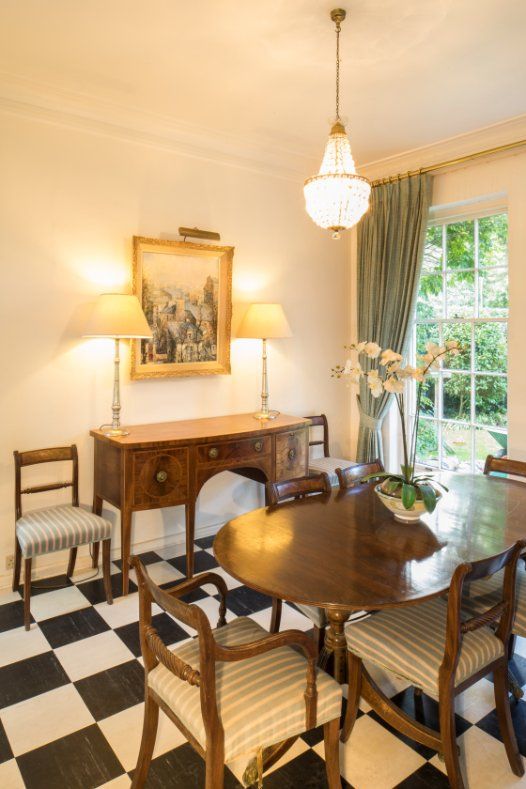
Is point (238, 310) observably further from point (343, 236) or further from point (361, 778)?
point (361, 778)

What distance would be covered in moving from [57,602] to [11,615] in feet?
0.79

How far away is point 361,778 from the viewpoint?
188 centimetres

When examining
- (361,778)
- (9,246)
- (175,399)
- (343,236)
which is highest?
(343,236)

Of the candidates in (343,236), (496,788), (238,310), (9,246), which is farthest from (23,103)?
(496,788)

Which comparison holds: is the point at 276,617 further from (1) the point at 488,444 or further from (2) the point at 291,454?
(1) the point at 488,444

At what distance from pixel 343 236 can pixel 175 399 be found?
2.13 meters

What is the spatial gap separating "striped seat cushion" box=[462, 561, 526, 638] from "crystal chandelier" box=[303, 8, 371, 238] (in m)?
1.74

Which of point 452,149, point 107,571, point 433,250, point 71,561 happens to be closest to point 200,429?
point 107,571

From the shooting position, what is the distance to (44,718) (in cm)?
A: 218

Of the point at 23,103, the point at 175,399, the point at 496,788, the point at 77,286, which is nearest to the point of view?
the point at 496,788

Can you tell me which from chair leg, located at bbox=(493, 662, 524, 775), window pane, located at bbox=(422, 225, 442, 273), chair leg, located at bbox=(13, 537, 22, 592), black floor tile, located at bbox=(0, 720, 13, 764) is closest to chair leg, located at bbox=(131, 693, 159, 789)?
black floor tile, located at bbox=(0, 720, 13, 764)

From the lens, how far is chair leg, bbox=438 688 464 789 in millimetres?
1720

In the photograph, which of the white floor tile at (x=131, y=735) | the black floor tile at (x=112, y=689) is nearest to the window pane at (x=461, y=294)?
the black floor tile at (x=112, y=689)

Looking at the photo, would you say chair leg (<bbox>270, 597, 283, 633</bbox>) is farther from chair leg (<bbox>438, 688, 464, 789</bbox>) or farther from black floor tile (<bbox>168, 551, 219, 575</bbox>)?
black floor tile (<bbox>168, 551, 219, 575</bbox>)
